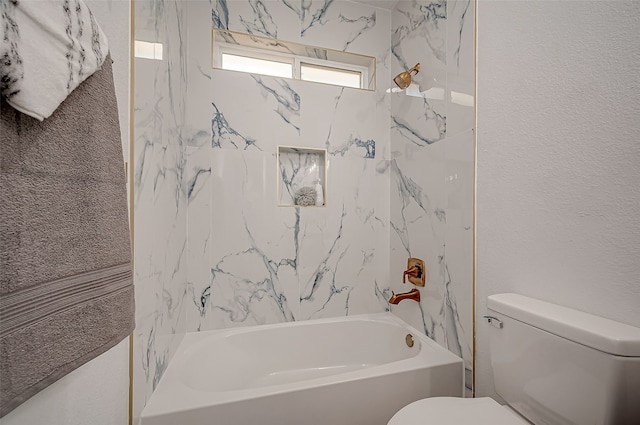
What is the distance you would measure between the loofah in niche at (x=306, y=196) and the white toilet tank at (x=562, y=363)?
46.0 inches

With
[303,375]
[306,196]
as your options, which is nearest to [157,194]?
[306,196]

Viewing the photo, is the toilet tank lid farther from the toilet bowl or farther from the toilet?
the toilet bowl

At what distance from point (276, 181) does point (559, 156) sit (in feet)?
4.57

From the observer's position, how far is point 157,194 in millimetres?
1056

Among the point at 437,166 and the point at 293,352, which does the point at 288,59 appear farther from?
the point at 293,352

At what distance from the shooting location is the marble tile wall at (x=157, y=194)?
0.89 metres

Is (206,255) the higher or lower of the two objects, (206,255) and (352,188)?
the lower

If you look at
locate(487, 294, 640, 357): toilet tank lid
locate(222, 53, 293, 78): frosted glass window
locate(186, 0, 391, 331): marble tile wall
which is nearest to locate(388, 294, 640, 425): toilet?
locate(487, 294, 640, 357): toilet tank lid

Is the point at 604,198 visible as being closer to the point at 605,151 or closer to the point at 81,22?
the point at 605,151

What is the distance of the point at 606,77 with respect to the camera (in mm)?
761

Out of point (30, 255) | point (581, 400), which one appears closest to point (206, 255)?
point (30, 255)

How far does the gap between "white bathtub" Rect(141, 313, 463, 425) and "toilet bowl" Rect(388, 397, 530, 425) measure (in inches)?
10.5

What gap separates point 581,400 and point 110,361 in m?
1.28

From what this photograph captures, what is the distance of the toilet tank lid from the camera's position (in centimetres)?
65
